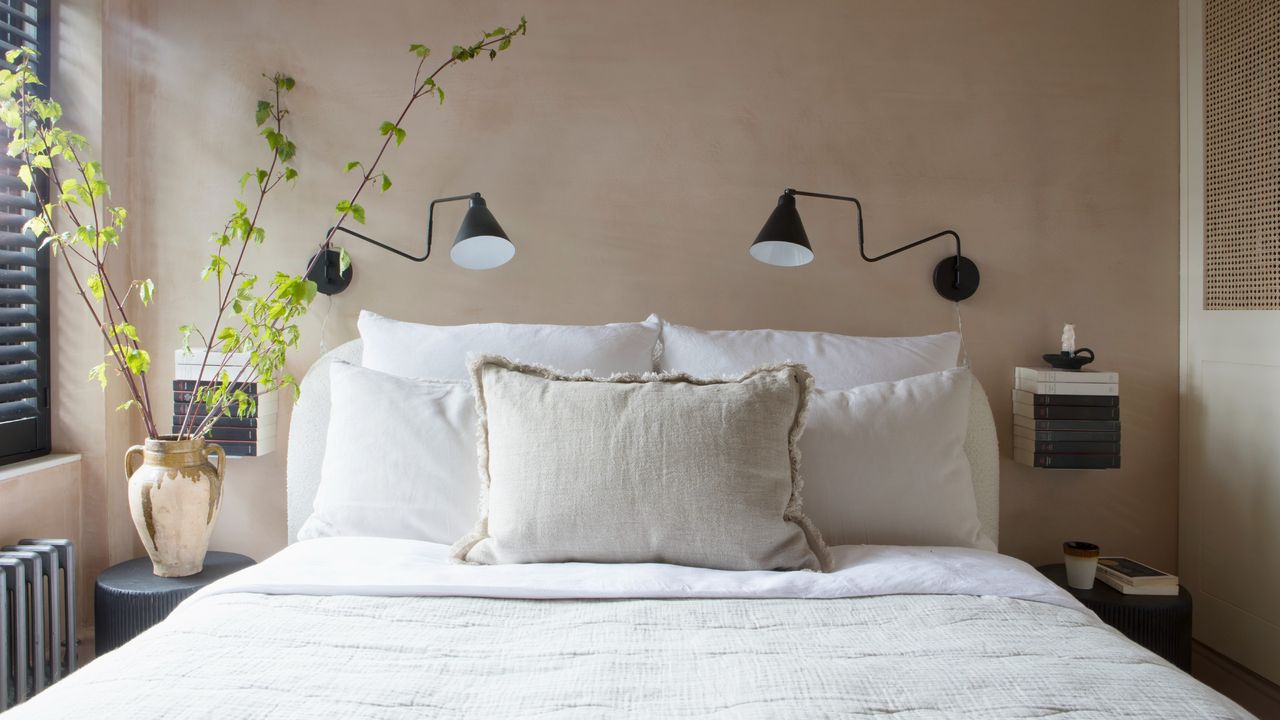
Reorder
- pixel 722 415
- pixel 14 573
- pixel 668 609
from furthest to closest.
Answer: pixel 14 573 < pixel 722 415 < pixel 668 609

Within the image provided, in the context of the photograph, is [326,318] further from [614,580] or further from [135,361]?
[614,580]

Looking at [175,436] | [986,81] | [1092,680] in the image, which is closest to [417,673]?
[1092,680]

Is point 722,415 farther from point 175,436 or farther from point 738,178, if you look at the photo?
point 175,436

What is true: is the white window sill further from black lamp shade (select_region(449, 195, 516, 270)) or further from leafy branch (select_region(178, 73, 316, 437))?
black lamp shade (select_region(449, 195, 516, 270))

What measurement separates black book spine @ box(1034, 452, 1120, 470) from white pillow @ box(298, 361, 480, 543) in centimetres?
155

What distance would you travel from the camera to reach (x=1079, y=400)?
2.45 meters

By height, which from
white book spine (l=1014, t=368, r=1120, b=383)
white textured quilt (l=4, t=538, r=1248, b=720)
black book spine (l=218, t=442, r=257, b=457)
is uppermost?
white book spine (l=1014, t=368, r=1120, b=383)

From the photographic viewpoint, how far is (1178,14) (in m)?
2.63

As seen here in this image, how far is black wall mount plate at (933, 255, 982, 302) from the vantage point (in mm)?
2576

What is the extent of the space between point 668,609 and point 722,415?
1.35 ft

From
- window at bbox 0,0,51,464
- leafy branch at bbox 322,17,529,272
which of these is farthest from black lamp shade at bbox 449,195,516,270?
window at bbox 0,0,51,464

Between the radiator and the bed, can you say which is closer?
the bed

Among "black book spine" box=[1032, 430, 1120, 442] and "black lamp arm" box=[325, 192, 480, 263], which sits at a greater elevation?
"black lamp arm" box=[325, 192, 480, 263]

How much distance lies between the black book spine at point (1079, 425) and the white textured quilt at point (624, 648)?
0.82 m
